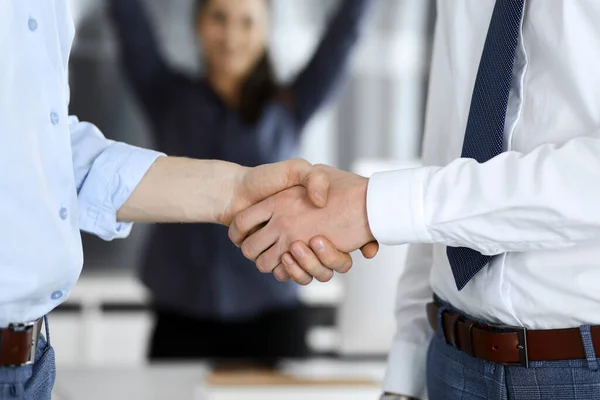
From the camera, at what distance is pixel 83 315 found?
4215 millimetres

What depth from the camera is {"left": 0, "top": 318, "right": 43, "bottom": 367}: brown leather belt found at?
3.29 ft

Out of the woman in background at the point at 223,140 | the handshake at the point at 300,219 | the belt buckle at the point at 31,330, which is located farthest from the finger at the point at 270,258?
the woman in background at the point at 223,140

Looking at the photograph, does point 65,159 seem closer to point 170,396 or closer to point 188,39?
point 170,396

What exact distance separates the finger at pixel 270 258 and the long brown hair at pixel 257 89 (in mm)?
1742

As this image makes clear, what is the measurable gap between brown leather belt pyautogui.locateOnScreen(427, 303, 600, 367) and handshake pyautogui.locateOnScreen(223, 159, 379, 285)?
0.66 feet

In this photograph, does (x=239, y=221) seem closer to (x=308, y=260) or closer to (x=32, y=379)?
(x=308, y=260)

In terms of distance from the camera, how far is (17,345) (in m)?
1.01

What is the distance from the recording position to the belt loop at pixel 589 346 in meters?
1.01

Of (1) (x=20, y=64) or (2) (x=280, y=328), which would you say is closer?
(1) (x=20, y=64)

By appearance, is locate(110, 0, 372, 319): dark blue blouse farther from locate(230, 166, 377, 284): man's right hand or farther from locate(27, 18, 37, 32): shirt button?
locate(27, 18, 37, 32): shirt button

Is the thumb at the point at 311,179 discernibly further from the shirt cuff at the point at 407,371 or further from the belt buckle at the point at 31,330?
the belt buckle at the point at 31,330

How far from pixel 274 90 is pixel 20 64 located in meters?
2.15

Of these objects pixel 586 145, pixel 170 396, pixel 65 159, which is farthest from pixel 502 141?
pixel 170 396

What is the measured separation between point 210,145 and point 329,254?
72.7 inches
